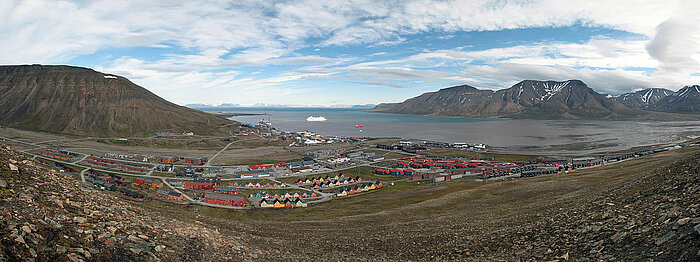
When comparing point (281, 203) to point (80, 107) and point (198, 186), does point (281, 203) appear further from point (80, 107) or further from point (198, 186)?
point (80, 107)

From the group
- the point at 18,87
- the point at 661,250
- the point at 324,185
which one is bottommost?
the point at 324,185

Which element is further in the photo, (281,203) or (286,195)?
(286,195)

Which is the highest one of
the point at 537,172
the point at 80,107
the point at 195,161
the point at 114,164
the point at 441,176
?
the point at 80,107

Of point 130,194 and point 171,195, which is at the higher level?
point 130,194

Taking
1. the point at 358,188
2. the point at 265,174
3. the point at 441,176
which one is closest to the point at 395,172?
the point at 441,176

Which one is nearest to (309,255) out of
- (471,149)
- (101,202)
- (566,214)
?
(101,202)

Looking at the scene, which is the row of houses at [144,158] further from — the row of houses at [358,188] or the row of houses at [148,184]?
the row of houses at [358,188]

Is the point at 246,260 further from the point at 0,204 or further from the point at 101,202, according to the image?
the point at 0,204

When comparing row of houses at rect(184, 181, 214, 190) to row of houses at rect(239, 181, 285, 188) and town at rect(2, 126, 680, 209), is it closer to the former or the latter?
town at rect(2, 126, 680, 209)
